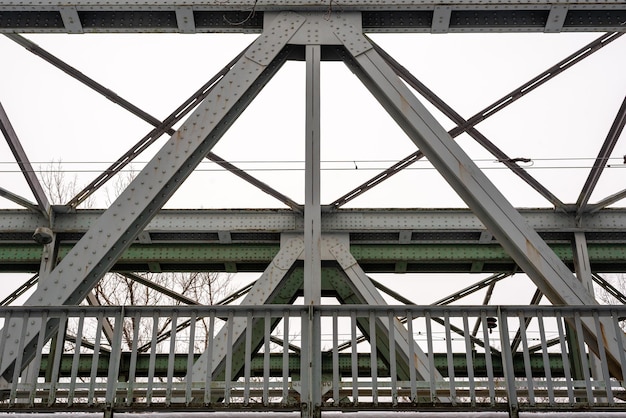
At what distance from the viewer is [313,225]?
24.6 ft

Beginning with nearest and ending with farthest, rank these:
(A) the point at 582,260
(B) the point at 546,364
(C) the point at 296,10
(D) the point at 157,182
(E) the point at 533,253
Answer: (B) the point at 546,364 < (E) the point at 533,253 < (D) the point at 157,182 < (C) the point at 296,10 < (A) the point at 582,260

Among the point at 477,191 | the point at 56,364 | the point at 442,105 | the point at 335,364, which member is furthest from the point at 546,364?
the point at 442,105

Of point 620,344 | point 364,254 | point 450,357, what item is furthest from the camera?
point 364,254

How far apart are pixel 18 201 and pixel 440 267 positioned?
960 cm

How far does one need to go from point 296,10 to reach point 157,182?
3308 mm

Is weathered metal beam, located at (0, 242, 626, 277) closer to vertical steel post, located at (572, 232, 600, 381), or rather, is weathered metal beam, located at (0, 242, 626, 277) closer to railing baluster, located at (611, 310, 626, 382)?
vertical steel post, located at (572, 232, 600, 381)

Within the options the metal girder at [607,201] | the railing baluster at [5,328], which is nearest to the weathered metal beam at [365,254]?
the metal girder at [607,201]

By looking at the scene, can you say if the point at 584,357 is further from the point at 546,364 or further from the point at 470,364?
the point at 470,364

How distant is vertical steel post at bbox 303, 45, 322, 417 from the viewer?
20.6 feet

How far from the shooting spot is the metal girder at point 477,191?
284 inches

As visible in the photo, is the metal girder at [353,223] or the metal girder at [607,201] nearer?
the metal girder at [607,201]

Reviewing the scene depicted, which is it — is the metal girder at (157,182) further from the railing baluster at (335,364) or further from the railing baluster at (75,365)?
the railing baluster at (335,364)

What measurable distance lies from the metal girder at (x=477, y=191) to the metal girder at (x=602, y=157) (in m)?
5.03

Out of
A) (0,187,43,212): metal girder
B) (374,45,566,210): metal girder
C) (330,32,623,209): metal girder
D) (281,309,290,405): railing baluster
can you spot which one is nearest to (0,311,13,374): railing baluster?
(281,309,290,405): railing baluster
